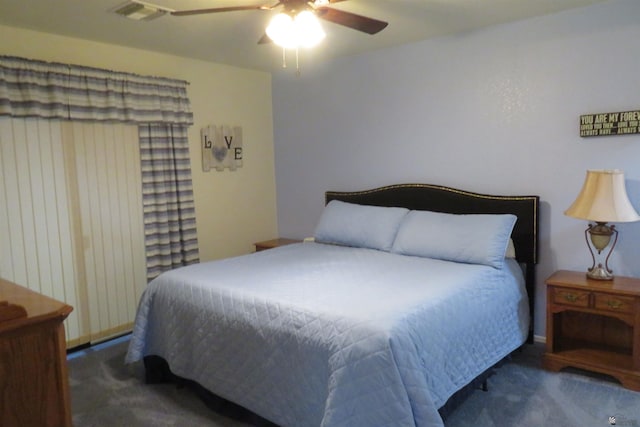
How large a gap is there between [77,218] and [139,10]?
163cm

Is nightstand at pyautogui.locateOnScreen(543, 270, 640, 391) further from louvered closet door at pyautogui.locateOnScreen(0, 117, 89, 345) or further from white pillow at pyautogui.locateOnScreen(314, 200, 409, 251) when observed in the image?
louvered closet door at pyautogui.locateOnScreen(0, 117, 89, 345)

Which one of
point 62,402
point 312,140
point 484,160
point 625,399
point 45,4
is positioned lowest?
point 625,399

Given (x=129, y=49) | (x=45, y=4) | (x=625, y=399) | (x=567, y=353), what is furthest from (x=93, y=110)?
(x=625, y=399)

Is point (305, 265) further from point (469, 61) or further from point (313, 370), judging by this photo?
point (469, 61)

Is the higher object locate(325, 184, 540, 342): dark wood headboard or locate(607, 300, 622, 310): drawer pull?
locate(325, 184, 540, 342): dark wood headboard

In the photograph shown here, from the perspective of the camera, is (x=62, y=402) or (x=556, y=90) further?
(x=556, y=90)

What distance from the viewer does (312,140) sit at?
448 centimetres

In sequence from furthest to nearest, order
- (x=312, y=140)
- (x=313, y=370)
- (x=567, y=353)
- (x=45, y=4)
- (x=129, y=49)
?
(x=312, y=140)
(x=129, y=49)
(x=567, y=353)
(x=45, y=4)
(x=313, y=370)

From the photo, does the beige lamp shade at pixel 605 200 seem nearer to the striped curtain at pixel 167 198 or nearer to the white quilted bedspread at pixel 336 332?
the white quilted bedspread at pixel 336 332

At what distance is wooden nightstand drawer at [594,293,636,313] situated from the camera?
2551 mm

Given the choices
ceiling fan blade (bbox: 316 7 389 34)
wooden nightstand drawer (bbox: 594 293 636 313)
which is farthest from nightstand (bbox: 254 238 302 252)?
wooden nightstand drawer (bbox: 594 293 636 313)

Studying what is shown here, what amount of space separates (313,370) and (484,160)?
7.27 feet

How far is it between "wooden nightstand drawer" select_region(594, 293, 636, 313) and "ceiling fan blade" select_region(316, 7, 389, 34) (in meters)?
1.98

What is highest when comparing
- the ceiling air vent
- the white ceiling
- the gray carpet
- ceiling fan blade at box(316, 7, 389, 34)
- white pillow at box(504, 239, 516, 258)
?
the white ceiling
